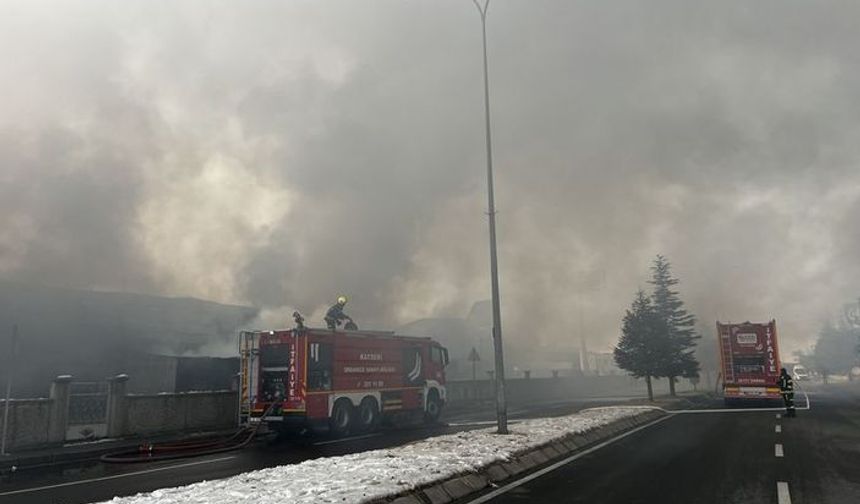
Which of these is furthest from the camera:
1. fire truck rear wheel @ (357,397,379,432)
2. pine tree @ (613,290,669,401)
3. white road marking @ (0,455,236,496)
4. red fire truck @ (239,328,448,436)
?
pine tree @ (613,290,669,401)

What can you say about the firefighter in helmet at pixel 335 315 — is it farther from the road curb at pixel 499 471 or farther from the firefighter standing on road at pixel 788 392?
the firefighter standing on road at pixel 788 392

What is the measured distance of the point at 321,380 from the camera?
1700cm

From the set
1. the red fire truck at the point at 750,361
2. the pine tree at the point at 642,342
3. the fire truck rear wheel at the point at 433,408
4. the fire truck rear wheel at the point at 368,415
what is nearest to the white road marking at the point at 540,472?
the fire truck rear wheel at the point at 368,415

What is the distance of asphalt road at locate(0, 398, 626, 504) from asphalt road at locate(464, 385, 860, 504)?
5287 mm

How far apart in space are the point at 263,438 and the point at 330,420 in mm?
2436

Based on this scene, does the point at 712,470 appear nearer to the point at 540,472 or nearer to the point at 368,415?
the point at 540,472

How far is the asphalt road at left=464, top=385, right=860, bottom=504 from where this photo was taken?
23.8 ft

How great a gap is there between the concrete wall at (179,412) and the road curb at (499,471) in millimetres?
11820

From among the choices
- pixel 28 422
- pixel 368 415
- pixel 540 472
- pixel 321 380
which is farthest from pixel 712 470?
pixel 28 422

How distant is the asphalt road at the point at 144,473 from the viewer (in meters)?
8.74

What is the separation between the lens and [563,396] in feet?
144

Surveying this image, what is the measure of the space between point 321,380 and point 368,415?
2330 mm

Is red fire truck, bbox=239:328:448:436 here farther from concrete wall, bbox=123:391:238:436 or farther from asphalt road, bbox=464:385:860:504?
asphalt road, bbox=464:385:860:504

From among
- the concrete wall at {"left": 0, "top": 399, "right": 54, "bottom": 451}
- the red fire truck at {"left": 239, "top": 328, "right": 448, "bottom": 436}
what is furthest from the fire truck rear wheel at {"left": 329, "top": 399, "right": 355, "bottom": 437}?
the concrete wall at {"left": 0, "top": 399, "right": 54, "bottom": 451}
